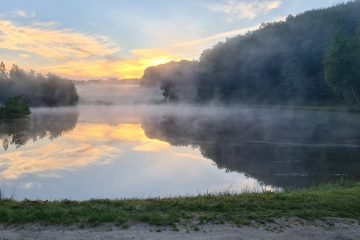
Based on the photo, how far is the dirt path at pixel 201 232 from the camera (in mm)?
7979

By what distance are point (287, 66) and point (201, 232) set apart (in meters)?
80.5

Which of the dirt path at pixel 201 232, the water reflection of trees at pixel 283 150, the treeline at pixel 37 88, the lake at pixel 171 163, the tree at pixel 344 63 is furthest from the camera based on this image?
the treeline at pixel 37 88

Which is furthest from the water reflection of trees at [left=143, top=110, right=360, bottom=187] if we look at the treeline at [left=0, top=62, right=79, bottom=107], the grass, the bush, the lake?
the treeline at [left=0, top=62, right=79, bottom=107]

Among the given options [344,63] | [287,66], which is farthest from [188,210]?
[287,66]

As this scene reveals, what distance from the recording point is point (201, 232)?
27.0ft

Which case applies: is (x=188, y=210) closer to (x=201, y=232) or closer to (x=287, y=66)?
(x=201, y=232)

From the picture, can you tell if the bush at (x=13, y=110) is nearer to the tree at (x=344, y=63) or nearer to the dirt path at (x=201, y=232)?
the tree at (x=344, y=63)

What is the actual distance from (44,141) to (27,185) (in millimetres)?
17355

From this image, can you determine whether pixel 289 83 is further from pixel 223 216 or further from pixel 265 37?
pixel 223 216

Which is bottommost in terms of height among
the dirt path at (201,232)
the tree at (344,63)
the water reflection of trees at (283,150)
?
the water reflection of trees at (283,150)

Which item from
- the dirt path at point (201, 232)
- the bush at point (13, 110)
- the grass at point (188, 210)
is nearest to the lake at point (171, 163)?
the grass at point (188, 210)

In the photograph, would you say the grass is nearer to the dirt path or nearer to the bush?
the dirt path

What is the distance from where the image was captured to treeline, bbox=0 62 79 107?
118688 millimetres

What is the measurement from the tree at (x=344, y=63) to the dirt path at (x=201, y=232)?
53.3 meters
